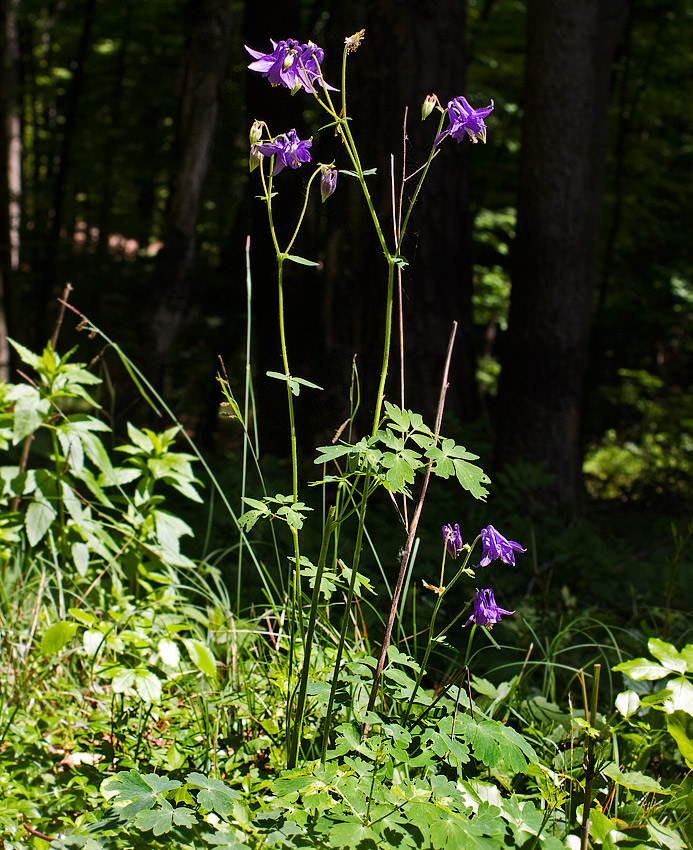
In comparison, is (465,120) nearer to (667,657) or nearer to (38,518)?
(667,657)

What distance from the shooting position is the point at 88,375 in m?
2.19

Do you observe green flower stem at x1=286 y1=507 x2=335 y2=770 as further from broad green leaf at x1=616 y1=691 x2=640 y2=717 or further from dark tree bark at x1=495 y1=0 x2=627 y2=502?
dark tree bark at x1=495 y1=0 x2=627 y2=502

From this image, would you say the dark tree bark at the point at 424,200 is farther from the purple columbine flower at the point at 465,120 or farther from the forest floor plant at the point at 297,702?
the purple columbine flower at the point at 465,120

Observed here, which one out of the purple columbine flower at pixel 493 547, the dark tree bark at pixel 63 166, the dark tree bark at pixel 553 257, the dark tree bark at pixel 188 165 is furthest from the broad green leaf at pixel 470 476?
the dark tree bark at pixel 63 166

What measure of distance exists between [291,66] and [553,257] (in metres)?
2.92

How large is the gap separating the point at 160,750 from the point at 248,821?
0.54 metres

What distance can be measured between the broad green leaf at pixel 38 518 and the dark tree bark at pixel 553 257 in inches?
94.6

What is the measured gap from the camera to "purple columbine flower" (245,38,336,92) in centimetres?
126

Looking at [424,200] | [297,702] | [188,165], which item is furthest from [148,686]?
[188,165]

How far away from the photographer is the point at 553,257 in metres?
3.92

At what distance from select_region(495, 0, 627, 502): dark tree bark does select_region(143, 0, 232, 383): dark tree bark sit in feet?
6.32


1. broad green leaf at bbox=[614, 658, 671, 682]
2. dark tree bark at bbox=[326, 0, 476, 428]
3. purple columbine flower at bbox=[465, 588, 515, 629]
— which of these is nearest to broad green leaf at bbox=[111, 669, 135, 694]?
purple columbine flower at bbox=[465, 588, 515, 629]

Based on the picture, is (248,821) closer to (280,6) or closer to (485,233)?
(280,6)

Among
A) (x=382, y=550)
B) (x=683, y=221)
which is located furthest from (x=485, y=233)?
(x=382, y=550)
